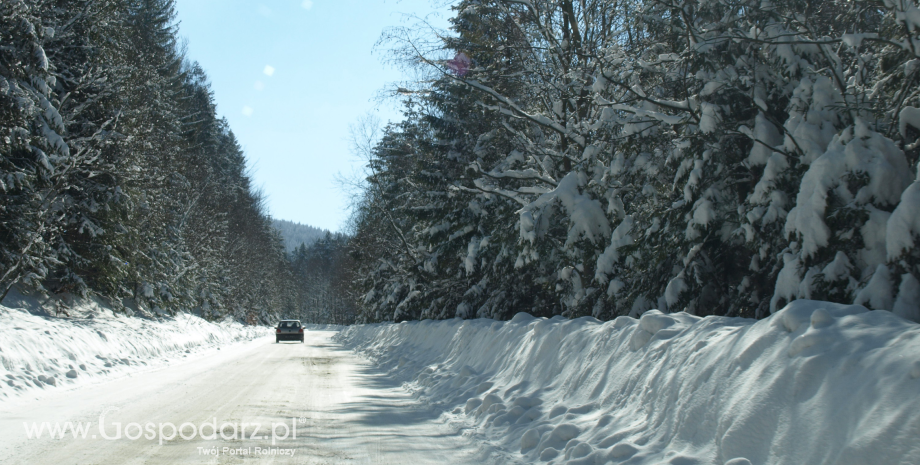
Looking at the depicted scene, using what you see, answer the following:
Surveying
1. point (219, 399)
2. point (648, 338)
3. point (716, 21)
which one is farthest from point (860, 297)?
point (219, 399)

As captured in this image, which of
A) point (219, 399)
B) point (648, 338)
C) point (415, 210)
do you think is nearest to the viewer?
point (648, 338)

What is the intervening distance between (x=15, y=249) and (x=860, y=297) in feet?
57.2

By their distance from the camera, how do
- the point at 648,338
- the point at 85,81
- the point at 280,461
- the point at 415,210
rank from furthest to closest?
the point at 415,210, the point at 85,81, the point at 648,338, the point at 280,461

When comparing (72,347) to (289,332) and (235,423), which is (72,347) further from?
(289,332)

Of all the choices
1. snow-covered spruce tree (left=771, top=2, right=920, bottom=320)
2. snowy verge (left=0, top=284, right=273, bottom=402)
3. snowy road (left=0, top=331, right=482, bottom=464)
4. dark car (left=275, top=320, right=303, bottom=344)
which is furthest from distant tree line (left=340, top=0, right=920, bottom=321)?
dark car (left=275, top=320, right=303, bottom=344)

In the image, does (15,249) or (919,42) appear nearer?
(919,42)

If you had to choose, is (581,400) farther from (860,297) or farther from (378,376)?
(378,376)

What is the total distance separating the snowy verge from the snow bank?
7.66 meters

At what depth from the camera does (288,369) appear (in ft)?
50.5

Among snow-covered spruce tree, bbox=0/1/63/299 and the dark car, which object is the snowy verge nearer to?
snow-covered spruce tree, bbox=0/1/63/299

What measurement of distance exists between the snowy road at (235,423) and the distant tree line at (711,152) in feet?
14.0

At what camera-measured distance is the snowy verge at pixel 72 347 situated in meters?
10.6

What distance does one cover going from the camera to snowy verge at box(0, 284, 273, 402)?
10586 millimetres

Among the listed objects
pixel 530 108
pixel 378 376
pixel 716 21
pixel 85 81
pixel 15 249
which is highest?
pixel 85 81
